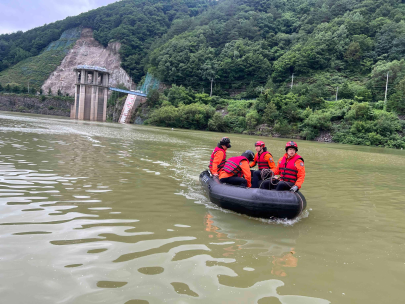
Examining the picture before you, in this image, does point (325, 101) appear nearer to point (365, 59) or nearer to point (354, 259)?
point (365, 59)

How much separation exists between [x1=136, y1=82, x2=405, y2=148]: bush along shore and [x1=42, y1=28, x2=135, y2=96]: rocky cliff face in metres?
45.9

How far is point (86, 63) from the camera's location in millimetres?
106938

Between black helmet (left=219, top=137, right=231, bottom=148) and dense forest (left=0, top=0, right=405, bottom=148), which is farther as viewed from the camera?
dense forest (left=0, top=0, right=405, bottom=148)

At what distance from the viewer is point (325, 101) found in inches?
1975

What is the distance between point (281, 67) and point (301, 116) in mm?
23279

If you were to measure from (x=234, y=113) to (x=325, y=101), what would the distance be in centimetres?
1634

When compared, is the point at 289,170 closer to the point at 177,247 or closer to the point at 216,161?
the point at 216,161

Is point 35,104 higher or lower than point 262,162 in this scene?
higher

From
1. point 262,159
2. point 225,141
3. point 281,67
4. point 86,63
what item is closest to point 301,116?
point 281,67

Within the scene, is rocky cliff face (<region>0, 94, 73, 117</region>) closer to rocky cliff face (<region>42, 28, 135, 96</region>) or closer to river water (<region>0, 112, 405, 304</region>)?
rocky cliff face (<region>42, 28, 135, 96</region>)

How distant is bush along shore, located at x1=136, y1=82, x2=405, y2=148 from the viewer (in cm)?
4022

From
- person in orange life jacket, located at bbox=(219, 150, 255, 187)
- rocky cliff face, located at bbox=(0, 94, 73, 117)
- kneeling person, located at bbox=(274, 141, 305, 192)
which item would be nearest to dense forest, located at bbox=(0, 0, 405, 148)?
rocky cliff face, located at bbox=(0, 94, 73, 117)

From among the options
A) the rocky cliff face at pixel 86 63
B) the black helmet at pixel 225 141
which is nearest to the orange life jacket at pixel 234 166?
the black helmet at pixel 225 141

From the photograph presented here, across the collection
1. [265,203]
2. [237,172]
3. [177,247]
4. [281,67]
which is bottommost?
[177,247]
